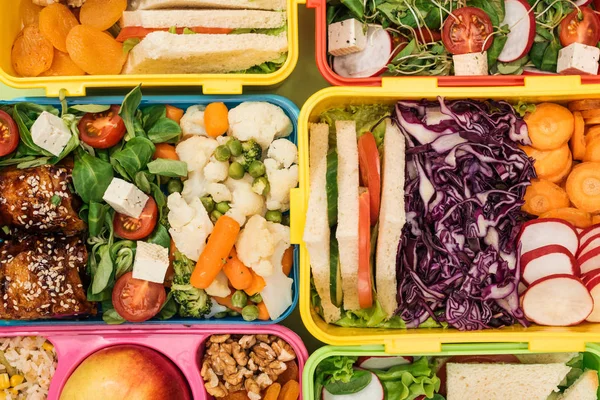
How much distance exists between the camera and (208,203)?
2.11m

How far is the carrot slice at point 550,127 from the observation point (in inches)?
81.1

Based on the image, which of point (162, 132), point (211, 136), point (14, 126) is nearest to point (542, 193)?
point (211, 136)

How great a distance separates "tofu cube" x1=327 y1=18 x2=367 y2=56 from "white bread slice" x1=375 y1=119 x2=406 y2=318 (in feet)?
1.08

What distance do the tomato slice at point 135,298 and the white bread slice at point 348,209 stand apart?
70 centimetres

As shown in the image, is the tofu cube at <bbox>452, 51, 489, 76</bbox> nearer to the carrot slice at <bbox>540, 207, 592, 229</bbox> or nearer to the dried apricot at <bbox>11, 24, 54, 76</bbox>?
the carrot slice at <bbox>540, 207, 592, 229</bbox>

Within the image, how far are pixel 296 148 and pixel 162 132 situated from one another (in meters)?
0.52

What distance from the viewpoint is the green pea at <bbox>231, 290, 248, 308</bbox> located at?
2084 mm

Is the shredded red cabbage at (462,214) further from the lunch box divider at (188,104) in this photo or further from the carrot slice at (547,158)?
the lunch box divider at (188,104)

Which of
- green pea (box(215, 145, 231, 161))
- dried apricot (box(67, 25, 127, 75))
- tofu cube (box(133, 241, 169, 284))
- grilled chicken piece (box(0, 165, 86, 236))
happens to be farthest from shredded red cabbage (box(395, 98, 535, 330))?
grilled chicken piece (box(0, 165, 86, 236))

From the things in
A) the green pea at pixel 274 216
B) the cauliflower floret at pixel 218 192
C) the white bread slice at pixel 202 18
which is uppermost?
the white bread slice at pixel 202 18

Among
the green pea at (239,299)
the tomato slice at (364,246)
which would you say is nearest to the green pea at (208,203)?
the green pea at (239,299)

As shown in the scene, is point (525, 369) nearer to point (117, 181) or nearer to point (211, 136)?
point (211, 136)

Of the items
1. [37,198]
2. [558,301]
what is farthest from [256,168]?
[558,301]

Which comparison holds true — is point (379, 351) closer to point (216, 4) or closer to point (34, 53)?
point (216, 4)
